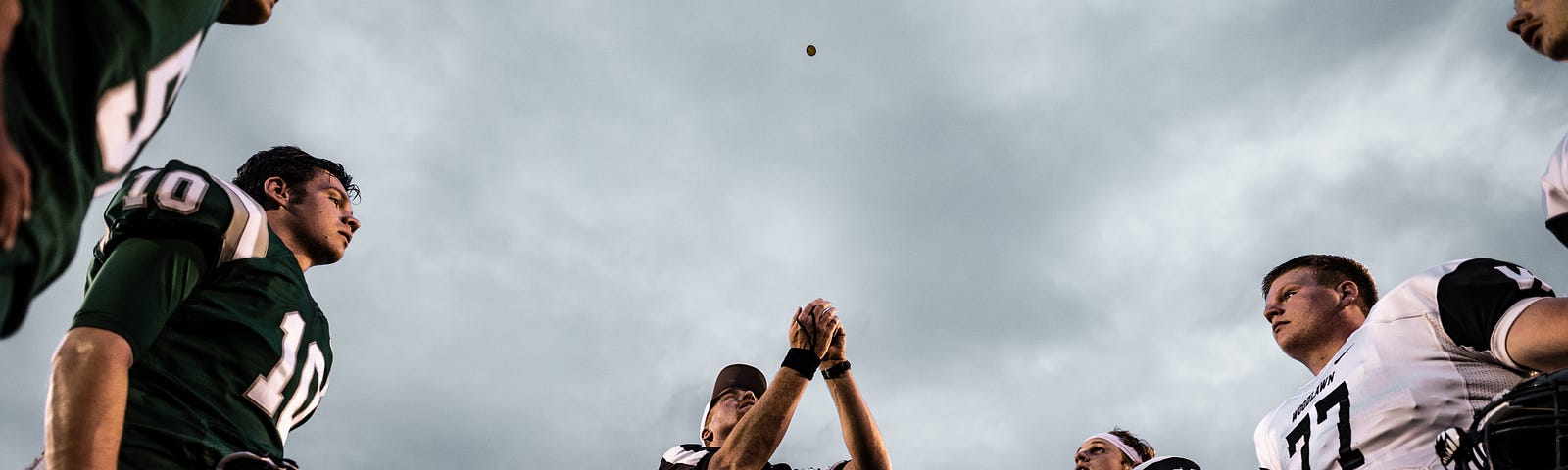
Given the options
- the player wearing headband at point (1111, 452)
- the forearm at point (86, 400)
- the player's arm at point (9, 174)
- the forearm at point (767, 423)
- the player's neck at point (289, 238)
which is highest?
the player wearing headband at point (1111, 452)

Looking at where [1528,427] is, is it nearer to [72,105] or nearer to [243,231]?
[72,105]

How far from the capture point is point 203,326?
3.01 m

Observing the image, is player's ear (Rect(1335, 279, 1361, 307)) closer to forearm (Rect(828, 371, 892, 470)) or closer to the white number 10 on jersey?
forearm (Rect(828, 371, 892, 470))

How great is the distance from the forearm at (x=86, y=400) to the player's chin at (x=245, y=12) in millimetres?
879

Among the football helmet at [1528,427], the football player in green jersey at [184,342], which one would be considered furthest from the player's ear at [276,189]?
the football helmet at [1528,427]

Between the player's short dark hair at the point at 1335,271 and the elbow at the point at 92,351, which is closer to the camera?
the elbow at the point at 92,351

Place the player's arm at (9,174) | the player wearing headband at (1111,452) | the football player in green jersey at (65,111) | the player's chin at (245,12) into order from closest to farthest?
the player's arm at (9,174)
the football player in green jersey at (65,111)
the player's chin at (245,12)
the player wearing headband at (1111,452)

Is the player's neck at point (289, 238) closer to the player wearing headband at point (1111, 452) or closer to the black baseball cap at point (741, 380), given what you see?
the black baseball cap at point (741, 380)

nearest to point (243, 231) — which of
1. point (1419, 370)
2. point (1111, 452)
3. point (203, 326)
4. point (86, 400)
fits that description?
point (203, 326)

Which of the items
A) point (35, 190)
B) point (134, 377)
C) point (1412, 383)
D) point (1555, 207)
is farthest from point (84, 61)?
point (1412, 383)

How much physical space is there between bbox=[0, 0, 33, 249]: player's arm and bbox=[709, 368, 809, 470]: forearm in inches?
169

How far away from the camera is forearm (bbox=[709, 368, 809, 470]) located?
5426 millimetres

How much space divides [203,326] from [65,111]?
1.80 meters

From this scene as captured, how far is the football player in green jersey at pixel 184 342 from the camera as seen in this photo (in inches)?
95.6
